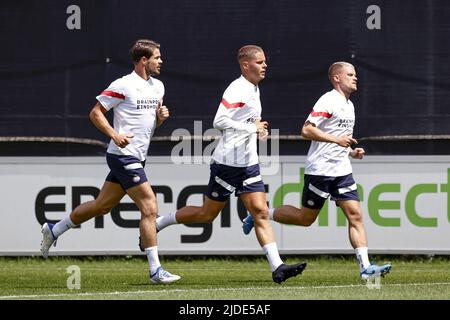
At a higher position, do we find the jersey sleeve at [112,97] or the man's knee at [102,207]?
the jersey sleeve at [112,97]

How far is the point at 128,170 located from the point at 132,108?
58 cm

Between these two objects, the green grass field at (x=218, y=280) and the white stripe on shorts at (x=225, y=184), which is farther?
the white stripe on shorts at (x=225, y=184)

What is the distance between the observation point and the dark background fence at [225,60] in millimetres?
15633

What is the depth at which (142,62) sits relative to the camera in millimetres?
12156

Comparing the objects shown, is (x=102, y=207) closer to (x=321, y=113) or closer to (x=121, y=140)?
(x=121, y=140)

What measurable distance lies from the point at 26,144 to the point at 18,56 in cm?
108

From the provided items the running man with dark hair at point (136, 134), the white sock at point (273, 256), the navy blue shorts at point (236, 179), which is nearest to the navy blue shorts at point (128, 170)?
the running man with dark hair at point (136, 134)

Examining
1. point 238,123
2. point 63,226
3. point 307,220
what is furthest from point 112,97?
point 307,220

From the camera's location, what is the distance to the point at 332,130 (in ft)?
41.0

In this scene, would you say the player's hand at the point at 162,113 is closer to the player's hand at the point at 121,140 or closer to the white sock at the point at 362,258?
the player's hand at the point at 121,140

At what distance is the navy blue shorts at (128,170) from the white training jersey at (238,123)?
74 centimetres

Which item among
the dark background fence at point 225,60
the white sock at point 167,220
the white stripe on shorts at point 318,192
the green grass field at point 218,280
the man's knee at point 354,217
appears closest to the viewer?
the green grass field at point 218,280

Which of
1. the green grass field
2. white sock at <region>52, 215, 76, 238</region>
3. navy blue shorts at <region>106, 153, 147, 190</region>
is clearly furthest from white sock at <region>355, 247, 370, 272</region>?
white sock at <region>52, 215, 76, 238</region>

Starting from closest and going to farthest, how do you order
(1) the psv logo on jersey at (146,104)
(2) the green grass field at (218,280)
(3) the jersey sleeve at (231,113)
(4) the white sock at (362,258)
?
(2) the green grass field at (218,280), (3) the jersey sleeve at (231,113), (4) the white sock at (362,258), (1) the psv logo on jersey at (146,104)
